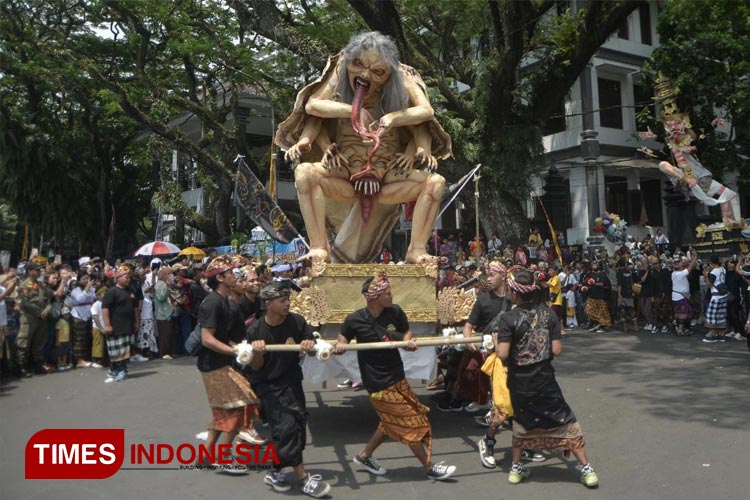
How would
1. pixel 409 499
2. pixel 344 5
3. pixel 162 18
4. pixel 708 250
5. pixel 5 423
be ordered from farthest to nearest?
pixel 162 18, pixel 344 5, pixel 708 250, pixel 5 423, pixel 409 499

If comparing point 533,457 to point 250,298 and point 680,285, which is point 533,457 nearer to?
point 250,298

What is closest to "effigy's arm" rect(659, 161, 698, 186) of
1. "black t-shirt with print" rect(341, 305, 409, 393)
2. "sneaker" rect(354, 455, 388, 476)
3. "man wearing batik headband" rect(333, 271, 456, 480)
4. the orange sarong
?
"black t-shirt with print" rect(341, 305, 409, 393)

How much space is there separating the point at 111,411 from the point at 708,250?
13670mm

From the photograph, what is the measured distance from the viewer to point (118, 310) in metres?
8.63

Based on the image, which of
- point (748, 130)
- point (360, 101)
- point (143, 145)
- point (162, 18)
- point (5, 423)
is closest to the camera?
point (360, 101)

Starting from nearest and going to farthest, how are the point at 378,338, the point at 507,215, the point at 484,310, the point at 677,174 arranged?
the point at 378,338 → the point at 484,310 → the point at 507,215 → the point at 677,174

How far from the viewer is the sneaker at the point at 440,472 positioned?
175 inches

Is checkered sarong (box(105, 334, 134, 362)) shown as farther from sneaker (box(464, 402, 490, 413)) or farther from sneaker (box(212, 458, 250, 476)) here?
sneaker (box(464, 402, 490, 413))

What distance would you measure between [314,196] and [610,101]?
2041 cm

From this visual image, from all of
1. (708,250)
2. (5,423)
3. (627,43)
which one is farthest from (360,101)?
(627,43)

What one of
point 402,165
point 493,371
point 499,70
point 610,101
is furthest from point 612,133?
point 493,371

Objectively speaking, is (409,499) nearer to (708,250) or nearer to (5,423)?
(5,423)

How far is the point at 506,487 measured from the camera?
434 centimetres

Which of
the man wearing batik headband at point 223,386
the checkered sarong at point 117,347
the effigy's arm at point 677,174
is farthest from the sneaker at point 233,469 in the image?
the effigy's arm at point 677,174
